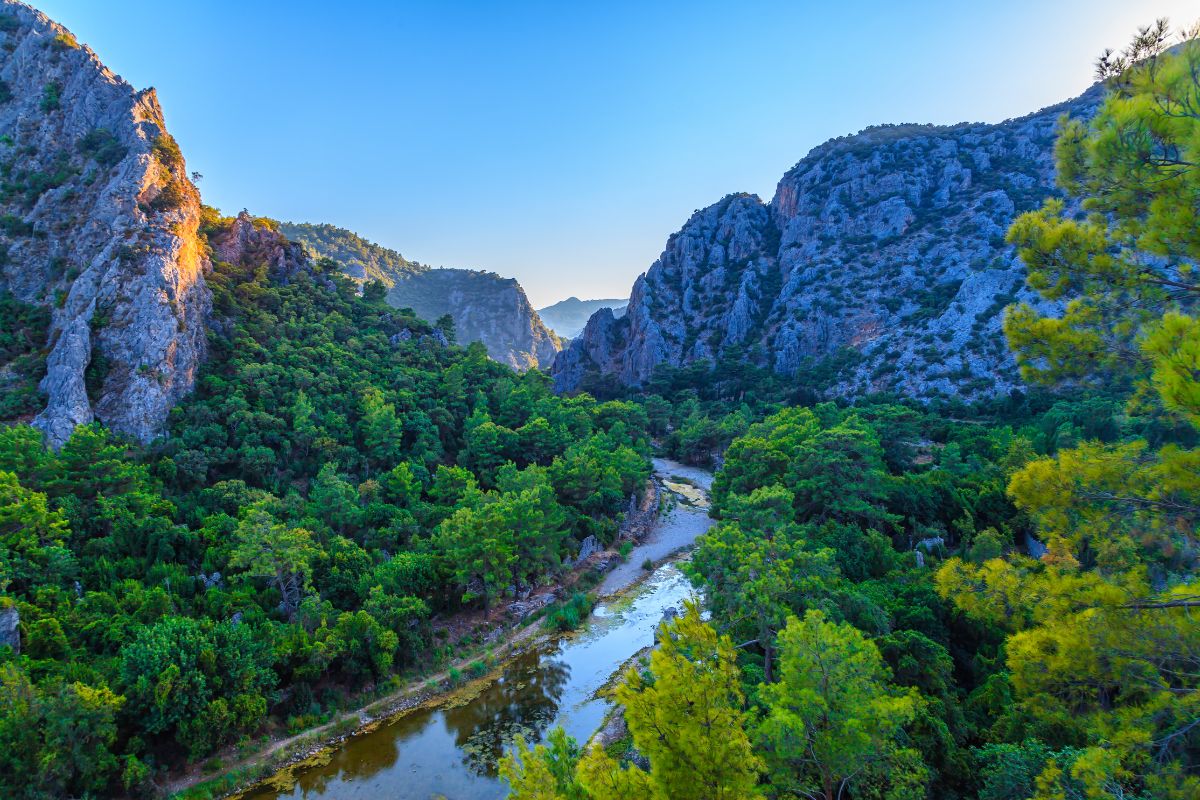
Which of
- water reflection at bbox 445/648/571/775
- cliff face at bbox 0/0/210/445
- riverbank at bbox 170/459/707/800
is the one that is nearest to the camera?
riverbank at bbox 170/459/707/800

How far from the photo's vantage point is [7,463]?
63.6ft

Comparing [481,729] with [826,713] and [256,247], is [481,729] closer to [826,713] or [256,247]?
[826,713]

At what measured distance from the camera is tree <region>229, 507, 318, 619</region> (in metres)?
18.7

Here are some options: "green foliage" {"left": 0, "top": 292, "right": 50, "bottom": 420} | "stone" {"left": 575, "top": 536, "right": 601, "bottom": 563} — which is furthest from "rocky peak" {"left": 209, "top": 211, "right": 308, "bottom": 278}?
"stone" {"left": 575, "top": 536, "right": 601, "bottom": 563}

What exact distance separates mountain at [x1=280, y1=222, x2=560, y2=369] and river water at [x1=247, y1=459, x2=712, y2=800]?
439 ft

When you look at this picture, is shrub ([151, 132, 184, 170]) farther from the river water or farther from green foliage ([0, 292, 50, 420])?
the river water

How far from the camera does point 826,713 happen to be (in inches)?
344

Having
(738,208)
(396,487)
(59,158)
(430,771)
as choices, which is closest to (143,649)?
(430,771)

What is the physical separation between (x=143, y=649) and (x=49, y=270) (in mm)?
31643

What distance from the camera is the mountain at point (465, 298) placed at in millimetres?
155750

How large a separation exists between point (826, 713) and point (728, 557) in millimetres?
6707

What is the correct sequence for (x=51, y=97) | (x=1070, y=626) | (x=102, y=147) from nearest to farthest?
(x=1070, y=626)
(x=102, y=147)
(x=51, y=97)

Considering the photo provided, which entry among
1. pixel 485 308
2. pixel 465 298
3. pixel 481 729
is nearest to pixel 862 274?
pixel 481 729

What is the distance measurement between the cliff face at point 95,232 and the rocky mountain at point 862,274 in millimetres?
63607
